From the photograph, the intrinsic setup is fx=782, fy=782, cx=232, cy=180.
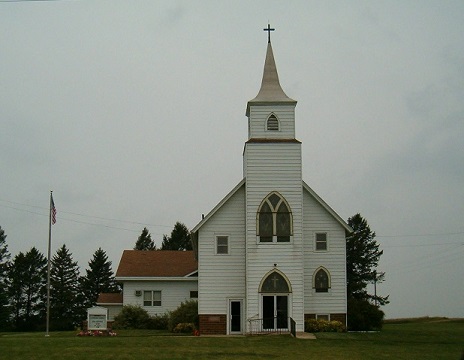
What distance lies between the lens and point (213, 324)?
146 ft

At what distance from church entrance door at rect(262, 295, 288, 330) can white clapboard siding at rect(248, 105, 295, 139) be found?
358 inches

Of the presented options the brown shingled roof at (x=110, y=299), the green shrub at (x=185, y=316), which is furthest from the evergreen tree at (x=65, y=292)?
the green shrub at (x=185, y=316)

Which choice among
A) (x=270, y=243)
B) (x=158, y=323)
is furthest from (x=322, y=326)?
(x=158, y=323)

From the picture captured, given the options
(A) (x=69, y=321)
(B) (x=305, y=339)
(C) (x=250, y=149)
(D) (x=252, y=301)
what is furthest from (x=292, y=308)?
(A) (x=69, y=321)

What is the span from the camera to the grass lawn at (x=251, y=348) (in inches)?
1145

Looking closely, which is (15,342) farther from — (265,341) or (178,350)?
(265,341)

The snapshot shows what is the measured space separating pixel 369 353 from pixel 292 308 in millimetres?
12862

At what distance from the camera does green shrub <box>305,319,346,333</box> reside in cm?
4341

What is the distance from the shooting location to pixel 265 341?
36344 millimetres

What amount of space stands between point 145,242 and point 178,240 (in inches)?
320

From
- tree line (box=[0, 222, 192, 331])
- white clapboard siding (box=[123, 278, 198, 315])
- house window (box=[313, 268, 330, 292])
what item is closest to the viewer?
house window (box=[313, 268, 330, 292])

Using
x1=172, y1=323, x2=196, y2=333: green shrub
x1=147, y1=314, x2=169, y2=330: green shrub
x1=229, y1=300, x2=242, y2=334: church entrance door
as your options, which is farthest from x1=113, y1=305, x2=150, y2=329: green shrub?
x1=229, y1=300, x2=242, y2=334: church entrance door

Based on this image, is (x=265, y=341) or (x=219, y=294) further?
(x=219, y=294)

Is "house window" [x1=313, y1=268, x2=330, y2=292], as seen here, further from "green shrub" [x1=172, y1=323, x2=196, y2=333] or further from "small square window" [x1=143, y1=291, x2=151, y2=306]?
"small square window" [x1=143, y1=291, x2=151, y2=306]
